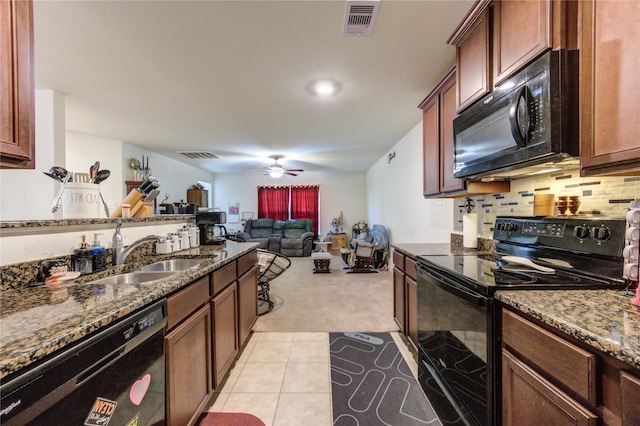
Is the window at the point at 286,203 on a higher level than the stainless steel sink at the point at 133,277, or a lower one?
higher

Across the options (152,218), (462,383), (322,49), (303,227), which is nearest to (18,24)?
(152,218)

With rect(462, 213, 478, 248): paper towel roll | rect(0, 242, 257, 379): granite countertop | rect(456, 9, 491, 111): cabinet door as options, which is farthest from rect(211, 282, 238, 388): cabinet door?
rect(456, 9, 491, 111): cabinet door

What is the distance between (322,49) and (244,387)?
2.50 m

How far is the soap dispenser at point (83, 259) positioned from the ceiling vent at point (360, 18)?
6.51 feet

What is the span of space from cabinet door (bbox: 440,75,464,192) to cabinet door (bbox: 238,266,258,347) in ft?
6.16

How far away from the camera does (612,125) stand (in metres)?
0.93

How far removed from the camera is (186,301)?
131cm

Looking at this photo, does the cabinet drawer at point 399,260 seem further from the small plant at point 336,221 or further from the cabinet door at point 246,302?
the small plant at point 336,221

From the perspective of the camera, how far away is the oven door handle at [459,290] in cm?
109

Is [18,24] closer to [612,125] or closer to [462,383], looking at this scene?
[612,125]

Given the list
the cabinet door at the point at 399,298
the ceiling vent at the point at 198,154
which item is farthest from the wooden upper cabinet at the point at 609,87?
the ceiling vent at the point at 198,154

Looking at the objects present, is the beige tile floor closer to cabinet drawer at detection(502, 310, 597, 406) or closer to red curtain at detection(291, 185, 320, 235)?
cabinet drawer at detection(502, 310, 597, 406)

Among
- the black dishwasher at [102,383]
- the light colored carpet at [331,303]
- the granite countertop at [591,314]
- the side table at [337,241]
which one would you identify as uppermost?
the granite countertop at [591,314]

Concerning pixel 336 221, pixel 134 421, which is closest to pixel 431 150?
pixel 134 421
